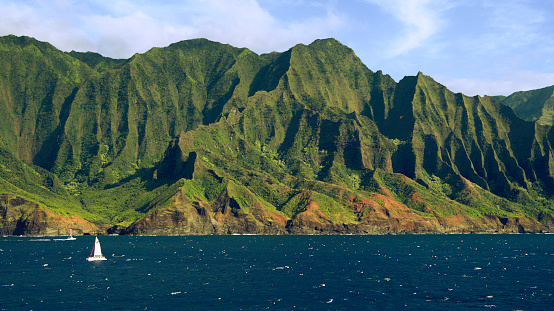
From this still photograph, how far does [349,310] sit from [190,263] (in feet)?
289

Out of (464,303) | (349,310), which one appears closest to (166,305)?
(349,310)

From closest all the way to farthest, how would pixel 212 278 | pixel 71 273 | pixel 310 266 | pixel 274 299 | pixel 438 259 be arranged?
pixel 274 299 → pixel 212 278 → pixel 71 273 → pixel 310 266 → pixel 438 259

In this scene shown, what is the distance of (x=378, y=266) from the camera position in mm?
168500

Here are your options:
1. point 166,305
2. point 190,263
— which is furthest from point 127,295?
point 190,263

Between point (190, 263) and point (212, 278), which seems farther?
point (190, 263)

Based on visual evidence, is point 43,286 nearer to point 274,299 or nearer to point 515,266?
point 274,299

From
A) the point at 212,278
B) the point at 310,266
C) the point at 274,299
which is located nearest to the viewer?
the point at 274,299

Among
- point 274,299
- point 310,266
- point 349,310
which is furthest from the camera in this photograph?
point 310,266

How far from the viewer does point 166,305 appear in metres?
102

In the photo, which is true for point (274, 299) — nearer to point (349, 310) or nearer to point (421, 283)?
point (349, 310)

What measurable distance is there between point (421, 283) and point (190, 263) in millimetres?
78000

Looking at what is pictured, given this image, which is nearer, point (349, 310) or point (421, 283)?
point (349, 310)

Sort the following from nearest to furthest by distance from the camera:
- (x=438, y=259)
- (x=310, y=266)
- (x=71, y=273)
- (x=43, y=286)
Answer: (x=43, y=286) → (x=71, y=273) → (x=310, y=266) → (x=438, y=259)

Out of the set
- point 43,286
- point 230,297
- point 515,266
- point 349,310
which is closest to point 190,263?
point 43,286
